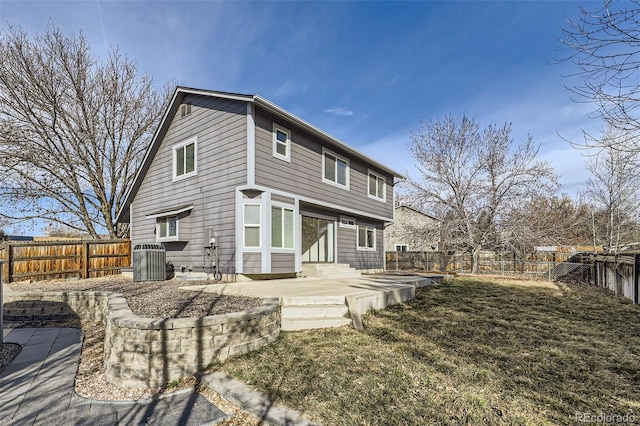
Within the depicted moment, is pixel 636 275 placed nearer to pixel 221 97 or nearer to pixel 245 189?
pixel 245 189

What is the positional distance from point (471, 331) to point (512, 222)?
1324cm

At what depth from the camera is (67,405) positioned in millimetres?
3156

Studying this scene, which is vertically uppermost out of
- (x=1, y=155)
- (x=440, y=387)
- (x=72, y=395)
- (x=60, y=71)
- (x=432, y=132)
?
(x=60, y=71)

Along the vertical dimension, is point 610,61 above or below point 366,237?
above

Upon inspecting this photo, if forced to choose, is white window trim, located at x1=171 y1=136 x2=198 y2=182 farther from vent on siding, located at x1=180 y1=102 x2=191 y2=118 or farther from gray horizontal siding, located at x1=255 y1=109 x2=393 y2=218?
gray horizontal siding, located at x1=255 y1=109 x2=393 y2=218

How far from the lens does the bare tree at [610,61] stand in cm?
293

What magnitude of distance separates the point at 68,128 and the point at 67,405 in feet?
52.2

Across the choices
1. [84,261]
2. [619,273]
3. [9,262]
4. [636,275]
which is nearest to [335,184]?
[636,275]

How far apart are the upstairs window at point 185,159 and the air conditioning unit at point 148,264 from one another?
2.73 meters

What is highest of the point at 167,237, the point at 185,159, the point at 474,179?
the point at 474,179

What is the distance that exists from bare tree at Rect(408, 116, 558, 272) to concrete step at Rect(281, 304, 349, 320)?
12.9m

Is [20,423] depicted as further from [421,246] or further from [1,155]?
[421,246]

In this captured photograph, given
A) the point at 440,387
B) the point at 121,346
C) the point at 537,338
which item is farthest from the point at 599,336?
the point at 121,346

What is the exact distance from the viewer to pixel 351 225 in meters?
13.2
